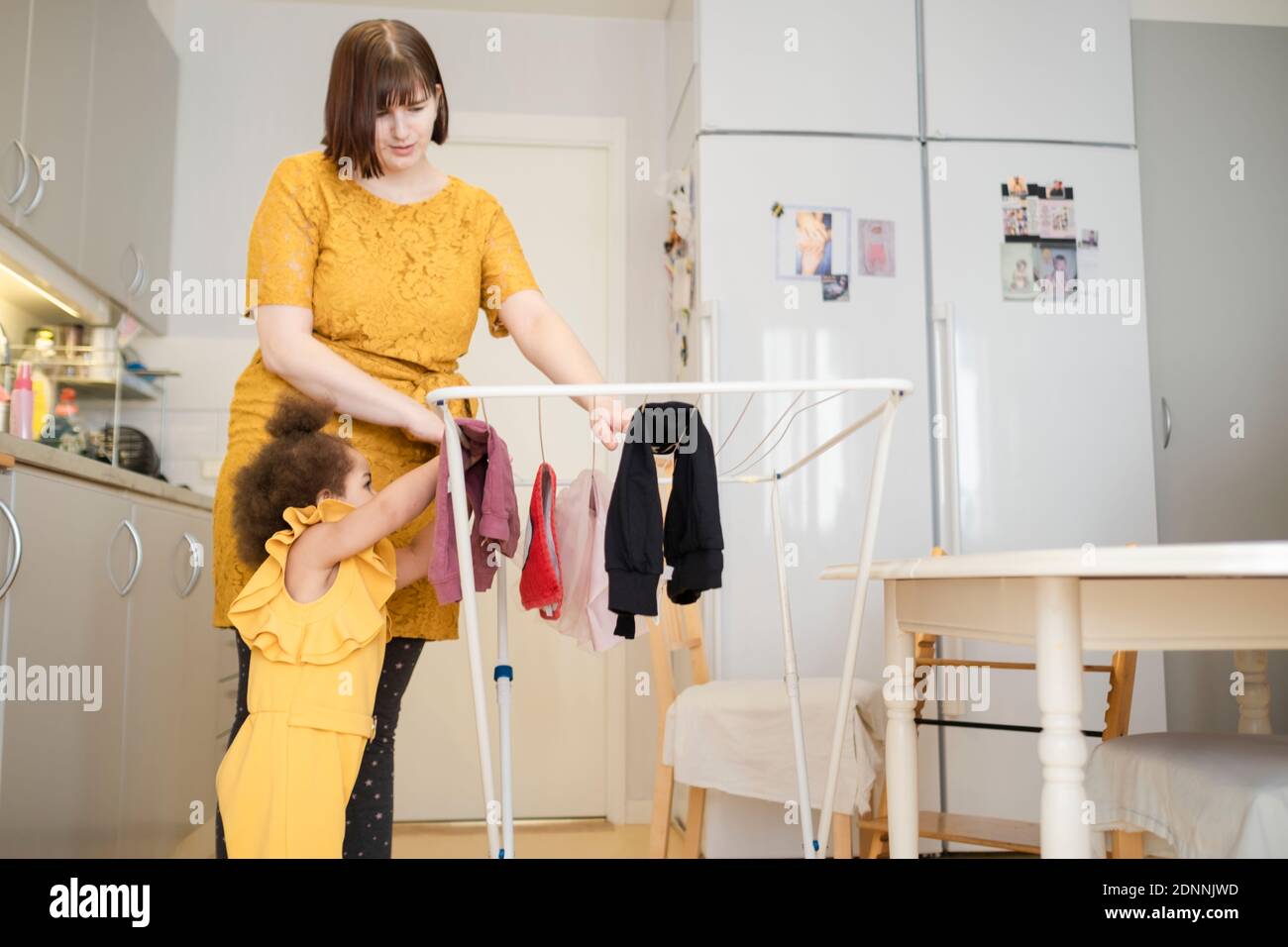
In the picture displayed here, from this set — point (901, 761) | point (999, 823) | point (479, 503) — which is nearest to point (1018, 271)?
point (999, 823)

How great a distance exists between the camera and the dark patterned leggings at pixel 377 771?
61.2 inches

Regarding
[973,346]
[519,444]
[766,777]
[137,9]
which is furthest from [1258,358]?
[137,9]

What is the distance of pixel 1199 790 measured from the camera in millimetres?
1342

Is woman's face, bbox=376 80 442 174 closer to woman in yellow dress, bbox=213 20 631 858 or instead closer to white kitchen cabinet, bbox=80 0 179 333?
woman in yellow dress, bbox=213 20 631 858

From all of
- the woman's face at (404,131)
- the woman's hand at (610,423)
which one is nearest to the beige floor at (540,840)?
the woman's hand at (610,423)

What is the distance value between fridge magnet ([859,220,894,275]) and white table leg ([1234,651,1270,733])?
139 cm

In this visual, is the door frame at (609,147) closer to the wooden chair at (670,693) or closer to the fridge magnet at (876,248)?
the wooden chair at (670,693)

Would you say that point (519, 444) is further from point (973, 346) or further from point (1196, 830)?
point (1196, 830)

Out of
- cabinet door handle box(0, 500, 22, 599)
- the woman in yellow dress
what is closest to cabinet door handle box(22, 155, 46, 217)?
cabinet door handle box(0, 500, 22, 599)

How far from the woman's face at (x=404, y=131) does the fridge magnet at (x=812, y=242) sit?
4.77 ft

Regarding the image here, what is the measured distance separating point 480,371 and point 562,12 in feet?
4.14

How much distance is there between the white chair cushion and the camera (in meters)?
1.23

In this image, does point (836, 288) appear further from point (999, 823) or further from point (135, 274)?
point (135, 274)

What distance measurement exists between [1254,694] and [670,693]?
4.08ft
